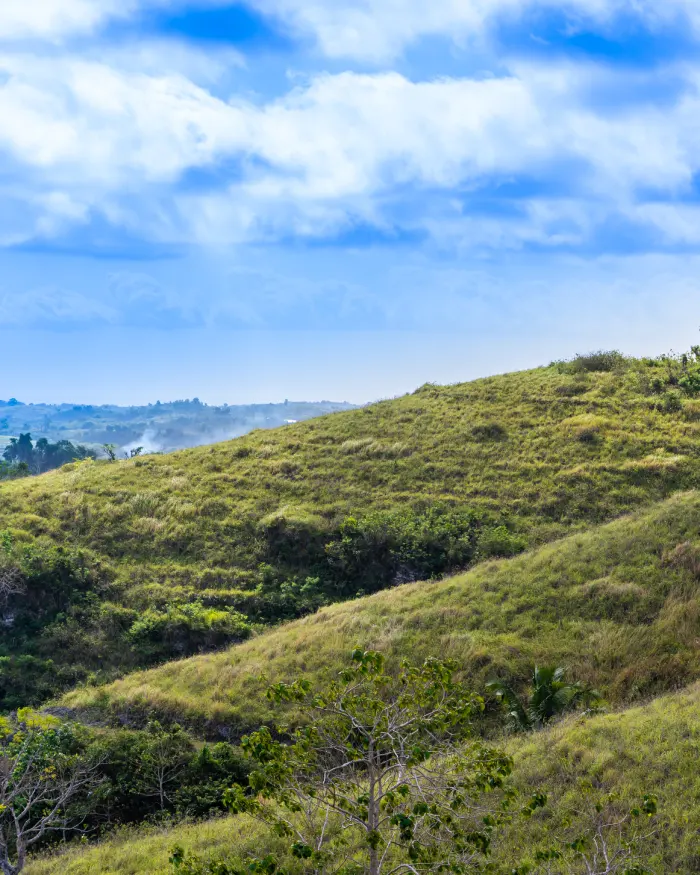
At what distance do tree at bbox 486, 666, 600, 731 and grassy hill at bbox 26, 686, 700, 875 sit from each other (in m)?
1.34

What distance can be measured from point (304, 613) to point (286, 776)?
18127 mm

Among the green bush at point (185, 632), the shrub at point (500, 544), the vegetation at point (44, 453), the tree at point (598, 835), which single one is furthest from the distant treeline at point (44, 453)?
the tree at point (598, 835)

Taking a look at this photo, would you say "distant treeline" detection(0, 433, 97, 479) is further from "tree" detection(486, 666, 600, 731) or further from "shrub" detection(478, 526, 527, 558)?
"tree" detection(486, 666, 600, 731)

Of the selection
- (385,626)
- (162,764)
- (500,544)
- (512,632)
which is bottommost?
(162,764)

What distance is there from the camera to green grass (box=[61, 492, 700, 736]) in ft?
55.9

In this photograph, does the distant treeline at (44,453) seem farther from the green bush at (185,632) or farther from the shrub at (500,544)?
the shrub at (500,544)

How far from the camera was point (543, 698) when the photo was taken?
15.4 metres

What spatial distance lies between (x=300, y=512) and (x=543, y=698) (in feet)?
57.6

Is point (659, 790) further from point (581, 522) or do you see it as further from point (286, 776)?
point (581, 522)

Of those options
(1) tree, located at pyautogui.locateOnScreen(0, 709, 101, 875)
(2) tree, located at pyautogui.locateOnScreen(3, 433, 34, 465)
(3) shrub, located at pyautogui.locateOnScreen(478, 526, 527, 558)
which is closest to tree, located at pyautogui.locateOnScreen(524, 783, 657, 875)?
(1) tree, located at pyautogui.locateOnScreen(0, 709, 101, 875)

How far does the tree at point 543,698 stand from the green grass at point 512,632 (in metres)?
0.90

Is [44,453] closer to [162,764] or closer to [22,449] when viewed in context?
[22,449]

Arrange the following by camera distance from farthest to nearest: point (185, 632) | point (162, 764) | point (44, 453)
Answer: point (44, 453), point (185, 632), point (162, 764)

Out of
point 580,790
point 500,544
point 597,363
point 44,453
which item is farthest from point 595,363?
point 44,453
